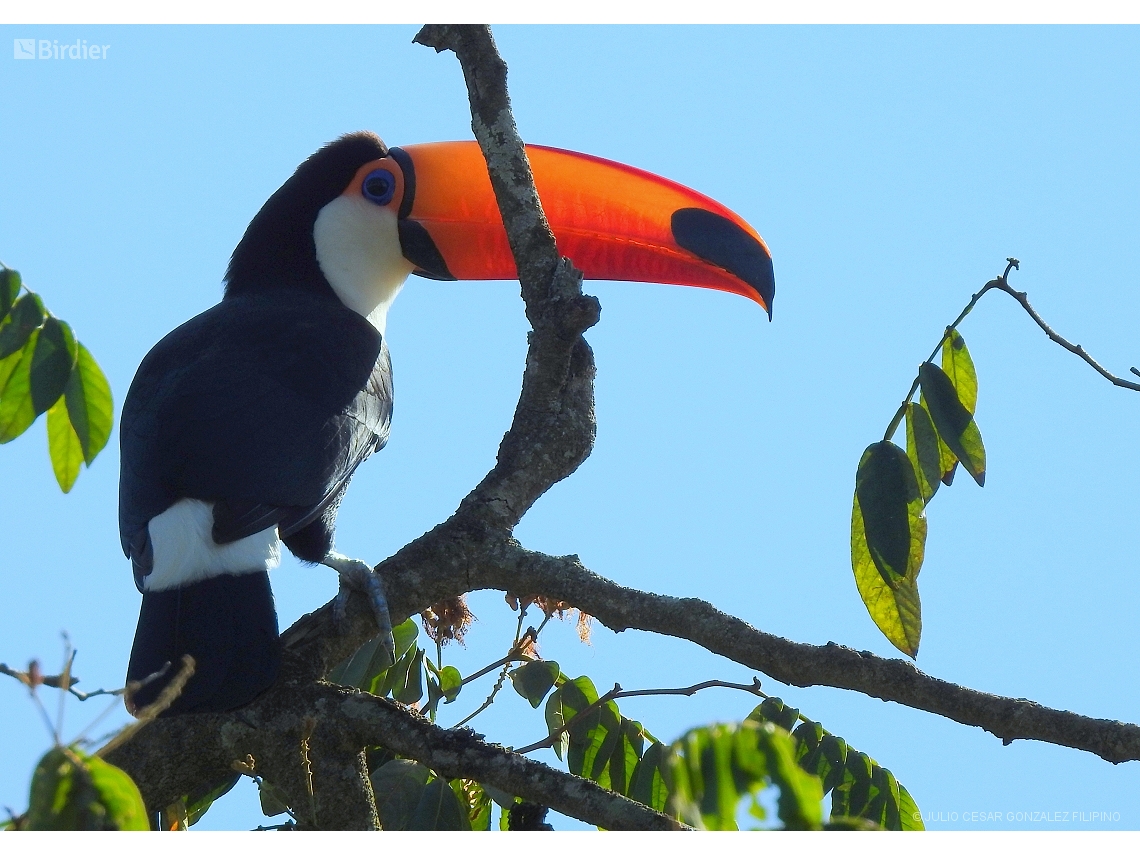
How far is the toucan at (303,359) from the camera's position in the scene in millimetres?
3078

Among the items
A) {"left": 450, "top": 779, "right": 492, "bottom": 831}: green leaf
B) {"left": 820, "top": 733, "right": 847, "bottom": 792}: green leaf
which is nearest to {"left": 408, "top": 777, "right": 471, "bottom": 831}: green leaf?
{"left": 450, "top": 779, "right": 492, "bottom": 831}: green leaf

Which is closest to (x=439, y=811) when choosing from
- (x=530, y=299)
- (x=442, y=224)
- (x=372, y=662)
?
(x=372, y=662)

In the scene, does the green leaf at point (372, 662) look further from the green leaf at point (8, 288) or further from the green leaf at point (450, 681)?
the green leaf at point (8, 288)

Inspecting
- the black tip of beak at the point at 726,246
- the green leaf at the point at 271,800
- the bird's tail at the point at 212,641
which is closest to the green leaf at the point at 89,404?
the bird's tail at the point at 212,641

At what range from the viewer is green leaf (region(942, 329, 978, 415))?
2691 mm

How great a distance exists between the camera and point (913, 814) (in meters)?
2.91

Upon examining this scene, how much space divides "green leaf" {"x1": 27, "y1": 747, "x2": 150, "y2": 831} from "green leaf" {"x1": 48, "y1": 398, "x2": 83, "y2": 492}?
1.23 meters

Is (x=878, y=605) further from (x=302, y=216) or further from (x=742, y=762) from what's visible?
(x=302, y=216)

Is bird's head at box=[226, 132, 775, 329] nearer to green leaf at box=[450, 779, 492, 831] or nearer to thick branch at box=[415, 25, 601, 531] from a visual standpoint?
thick branch at box=[415, 25, 601, 531]

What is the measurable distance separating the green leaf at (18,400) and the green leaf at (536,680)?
130 centimetres

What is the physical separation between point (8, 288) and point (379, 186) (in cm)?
273

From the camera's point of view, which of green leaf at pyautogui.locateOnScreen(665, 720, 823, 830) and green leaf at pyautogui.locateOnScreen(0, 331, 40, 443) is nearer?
green leaf at pyautogui.locateOnScreen(665, 720, 823, 830)

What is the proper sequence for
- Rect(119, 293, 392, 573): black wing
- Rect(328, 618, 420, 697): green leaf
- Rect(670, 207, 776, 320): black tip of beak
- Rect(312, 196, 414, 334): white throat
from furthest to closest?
Rect(312, 196, 414, 334): white throat
Rect(670, 207, 776, 320): black tip of beak
Rect(119, 293, 392, 573): black wing
Rect(328, 618, 420, 697): green leaf

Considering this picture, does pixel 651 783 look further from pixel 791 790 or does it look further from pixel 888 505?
pixel 791 790
